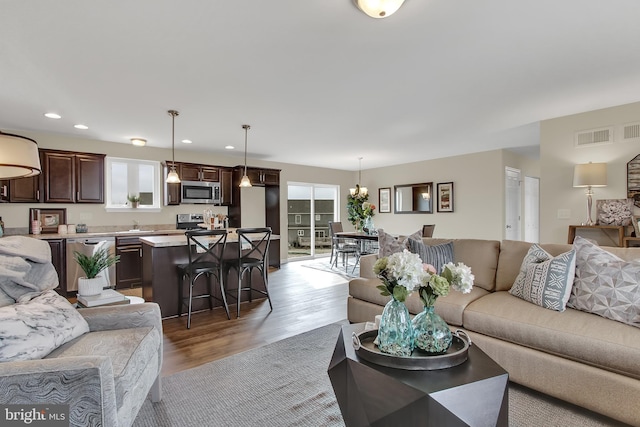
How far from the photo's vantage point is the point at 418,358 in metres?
1.37

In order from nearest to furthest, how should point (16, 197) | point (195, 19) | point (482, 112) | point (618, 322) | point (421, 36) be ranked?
1. point (618, 322)
2. point (195, 19)
3. point (421, 36)
4. point (482, 112)
5. point (16, 197)

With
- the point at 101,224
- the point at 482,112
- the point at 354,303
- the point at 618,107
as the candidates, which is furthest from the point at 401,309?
the point at 101,224

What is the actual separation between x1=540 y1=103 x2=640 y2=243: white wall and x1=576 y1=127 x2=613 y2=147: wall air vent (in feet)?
0.15

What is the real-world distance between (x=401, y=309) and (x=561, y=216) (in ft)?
12.9

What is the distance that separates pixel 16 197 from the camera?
460cm

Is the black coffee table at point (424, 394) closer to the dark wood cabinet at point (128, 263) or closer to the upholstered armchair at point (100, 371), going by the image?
the upholstered armchair at point (100, 371)

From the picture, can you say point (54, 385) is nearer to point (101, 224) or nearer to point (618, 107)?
point (101, 224)

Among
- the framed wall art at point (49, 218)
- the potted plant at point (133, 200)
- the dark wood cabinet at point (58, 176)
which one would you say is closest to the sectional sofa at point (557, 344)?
the potted plant at point (133, 200)

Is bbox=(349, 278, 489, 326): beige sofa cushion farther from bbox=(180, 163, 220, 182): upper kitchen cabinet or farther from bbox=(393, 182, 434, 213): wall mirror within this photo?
bbox=(393, 182, 434, 213): wall mirror

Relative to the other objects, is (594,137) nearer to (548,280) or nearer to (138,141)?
(548,280)

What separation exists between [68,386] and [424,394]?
1.30 m

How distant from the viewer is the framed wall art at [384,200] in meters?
8.36

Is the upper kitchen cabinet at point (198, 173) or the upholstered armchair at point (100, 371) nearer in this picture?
the upholstered armchair at point (100, 371)

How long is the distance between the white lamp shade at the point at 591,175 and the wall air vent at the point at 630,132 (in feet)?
1.39
